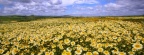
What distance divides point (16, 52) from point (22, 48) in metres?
0.58

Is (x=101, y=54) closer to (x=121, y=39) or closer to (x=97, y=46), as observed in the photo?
(x=97, y=46)

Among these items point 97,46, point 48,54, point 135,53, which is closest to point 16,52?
point 48,54

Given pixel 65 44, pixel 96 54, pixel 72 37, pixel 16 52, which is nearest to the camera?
pixel 96 54

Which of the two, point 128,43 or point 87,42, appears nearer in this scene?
point 128,43

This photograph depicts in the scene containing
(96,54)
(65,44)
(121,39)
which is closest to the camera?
(96,54)

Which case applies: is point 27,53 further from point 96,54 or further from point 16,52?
point 96,54

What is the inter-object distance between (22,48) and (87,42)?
2.71 m

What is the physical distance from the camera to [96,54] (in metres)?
5.24

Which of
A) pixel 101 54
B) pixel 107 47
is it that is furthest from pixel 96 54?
pixel 107 47

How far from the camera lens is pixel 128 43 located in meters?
6.97

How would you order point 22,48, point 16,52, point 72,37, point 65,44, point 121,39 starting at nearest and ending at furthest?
point 16,52 → point 22,48 → point 65,44 → point 121,39 → point 72,37

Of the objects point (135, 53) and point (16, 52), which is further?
point (16, 52)

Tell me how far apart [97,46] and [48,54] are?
1504 millimetres

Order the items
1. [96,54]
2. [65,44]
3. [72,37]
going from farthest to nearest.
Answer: [72,37] → [65,44] → [96,54]
